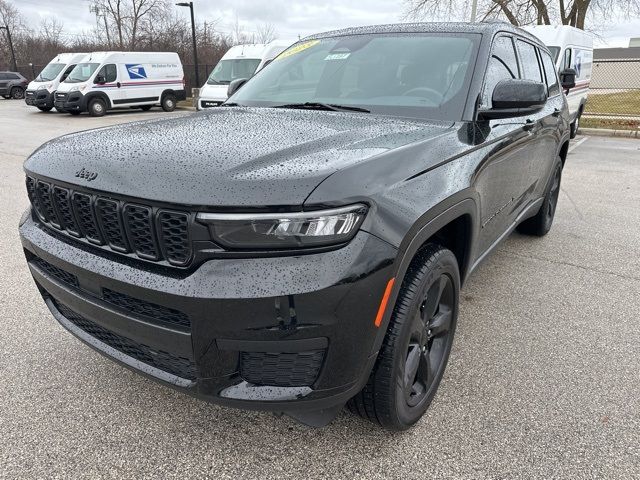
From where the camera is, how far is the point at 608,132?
43.3ft

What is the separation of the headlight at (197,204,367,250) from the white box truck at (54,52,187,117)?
1951cm

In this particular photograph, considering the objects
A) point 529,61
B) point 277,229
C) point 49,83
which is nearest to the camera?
point 277,229

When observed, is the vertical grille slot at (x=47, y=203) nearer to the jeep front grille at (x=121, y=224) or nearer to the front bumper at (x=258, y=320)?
the jeep front grille at (x=121, y=224)

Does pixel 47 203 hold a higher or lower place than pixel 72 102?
higher

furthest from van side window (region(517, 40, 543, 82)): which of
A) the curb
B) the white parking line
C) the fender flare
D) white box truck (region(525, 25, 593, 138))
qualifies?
the curb

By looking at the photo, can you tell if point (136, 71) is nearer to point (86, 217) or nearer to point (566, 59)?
point (566, 59)

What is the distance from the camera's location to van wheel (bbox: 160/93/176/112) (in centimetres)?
2072

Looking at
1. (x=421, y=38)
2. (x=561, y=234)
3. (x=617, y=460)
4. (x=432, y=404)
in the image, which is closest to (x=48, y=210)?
(x=432, y=404)

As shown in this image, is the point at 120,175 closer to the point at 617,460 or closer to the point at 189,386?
the point at 189,386

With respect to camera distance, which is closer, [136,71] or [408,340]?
[408,340]

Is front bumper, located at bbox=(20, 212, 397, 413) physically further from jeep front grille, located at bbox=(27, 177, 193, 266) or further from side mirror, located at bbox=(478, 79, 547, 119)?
side mirror, located at bbox=(478, 79, 547, 119)

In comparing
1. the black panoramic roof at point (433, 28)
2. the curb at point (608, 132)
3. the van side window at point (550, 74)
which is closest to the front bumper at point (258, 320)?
the black panoramic roof at point (433, 28)

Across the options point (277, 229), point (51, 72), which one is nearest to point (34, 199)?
point (277, 229)

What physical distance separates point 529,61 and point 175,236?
3.20m
